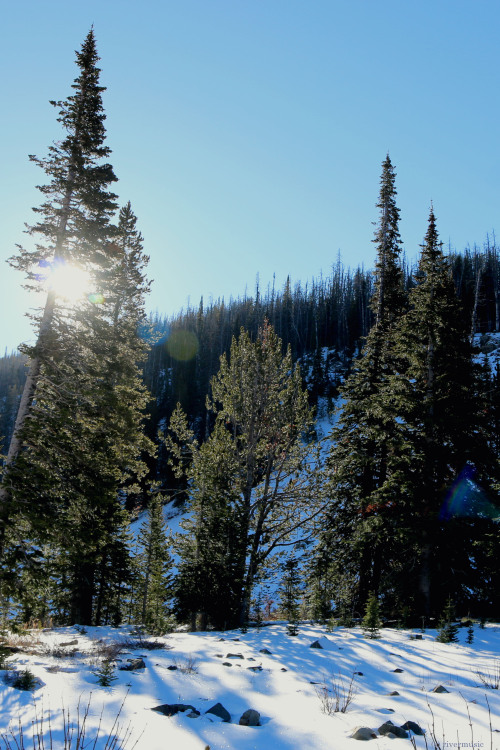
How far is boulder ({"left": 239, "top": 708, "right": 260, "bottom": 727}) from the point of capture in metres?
4.75

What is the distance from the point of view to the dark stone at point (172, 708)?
4863mm

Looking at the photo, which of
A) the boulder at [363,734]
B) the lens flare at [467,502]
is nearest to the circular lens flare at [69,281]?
the boulder at [363,734]

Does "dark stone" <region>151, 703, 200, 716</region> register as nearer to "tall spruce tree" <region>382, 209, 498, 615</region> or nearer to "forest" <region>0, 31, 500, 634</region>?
"forest" <region>0, 31, 500, 634</region>

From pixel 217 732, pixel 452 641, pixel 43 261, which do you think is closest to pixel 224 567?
pixel 452 641

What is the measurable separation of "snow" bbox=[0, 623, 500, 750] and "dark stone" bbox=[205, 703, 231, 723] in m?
0.09

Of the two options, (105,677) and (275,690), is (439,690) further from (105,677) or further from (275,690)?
(105,677)

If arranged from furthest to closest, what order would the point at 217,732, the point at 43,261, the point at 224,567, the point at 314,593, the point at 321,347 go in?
the point at 321,347 < the point at 314,593 < the point at 224,567 < the point at 43,261 < the point at 217,732

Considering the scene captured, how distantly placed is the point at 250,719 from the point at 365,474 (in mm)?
13003

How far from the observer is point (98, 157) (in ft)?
39.7

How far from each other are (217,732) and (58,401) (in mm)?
7647

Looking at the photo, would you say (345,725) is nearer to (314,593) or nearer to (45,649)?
(45,649)

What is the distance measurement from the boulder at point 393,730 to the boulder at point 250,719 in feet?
4.34

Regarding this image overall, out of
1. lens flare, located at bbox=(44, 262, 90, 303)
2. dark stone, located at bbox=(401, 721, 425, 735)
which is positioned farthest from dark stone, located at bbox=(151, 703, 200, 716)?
lens flare, located at bbox=(44, 262, 90, 303)

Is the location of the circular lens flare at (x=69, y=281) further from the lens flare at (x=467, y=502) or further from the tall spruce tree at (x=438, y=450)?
the lens flare at (x=467, y=502)
